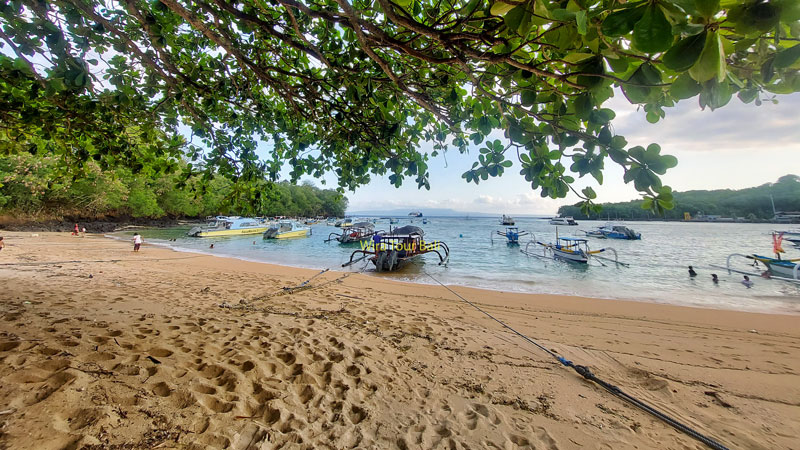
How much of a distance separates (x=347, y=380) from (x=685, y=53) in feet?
10.2

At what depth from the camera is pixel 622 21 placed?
0.77 m

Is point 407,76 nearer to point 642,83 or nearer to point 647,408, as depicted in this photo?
point 642,83

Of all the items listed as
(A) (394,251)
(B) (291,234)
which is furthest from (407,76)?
(B) (291,234)

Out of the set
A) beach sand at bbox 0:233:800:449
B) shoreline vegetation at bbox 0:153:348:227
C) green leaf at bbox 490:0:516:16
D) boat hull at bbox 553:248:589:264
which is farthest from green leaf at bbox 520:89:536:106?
boat hull at bbox 553:248:589:264

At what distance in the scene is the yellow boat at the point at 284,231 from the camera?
29.5 m

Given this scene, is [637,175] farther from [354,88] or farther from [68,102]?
[68,102]

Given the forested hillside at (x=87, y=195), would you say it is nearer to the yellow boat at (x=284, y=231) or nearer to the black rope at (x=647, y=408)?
the yellow boat at (x=284, y=231)

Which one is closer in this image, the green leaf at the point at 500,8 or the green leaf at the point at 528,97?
the green leaf at the point at 500,8

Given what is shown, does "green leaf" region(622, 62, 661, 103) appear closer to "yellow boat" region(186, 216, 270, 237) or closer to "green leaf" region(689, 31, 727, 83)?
"green leaf" region(689, 31, 727, 83)

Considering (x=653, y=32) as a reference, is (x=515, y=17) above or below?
above

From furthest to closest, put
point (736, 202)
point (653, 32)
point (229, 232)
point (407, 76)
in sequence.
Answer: point (736, 202) < point (229, 232) < point (407, 76) < point (653, 32)

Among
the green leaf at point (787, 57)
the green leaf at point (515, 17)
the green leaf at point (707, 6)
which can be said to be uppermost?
the green leaf at point (515, 17)

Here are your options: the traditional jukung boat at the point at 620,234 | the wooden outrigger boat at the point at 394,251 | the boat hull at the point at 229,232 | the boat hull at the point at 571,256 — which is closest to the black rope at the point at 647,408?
the wooden outrigger boat at the point at 394,251

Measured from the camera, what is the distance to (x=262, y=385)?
2.45 metres
